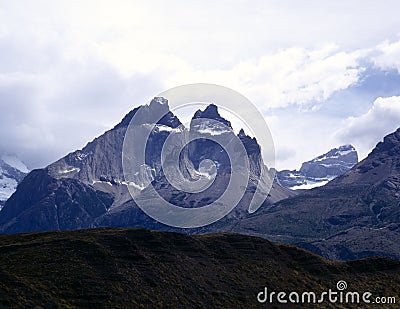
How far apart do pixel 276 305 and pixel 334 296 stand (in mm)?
17679

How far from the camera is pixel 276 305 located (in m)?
118

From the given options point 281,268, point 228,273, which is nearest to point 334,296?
point 281,268

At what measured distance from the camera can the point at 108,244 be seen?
131m

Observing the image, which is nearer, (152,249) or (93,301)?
(93,301)

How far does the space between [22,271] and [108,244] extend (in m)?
25.5

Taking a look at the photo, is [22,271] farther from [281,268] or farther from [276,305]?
[281,268]

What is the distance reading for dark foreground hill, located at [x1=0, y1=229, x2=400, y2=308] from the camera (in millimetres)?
103281

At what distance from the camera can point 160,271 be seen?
123 meters

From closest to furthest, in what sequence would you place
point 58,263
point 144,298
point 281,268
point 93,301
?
point 93,301 < point 144,298 < point 58,263 < point 281,268

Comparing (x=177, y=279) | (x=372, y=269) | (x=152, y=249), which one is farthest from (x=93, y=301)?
(x=372, y=269)

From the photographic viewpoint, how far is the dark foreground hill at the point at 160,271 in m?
103

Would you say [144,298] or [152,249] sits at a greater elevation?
[152,249]

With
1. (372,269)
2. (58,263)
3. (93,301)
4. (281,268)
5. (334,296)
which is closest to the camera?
(93,301)

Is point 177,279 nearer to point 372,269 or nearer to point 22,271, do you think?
point 22,271
